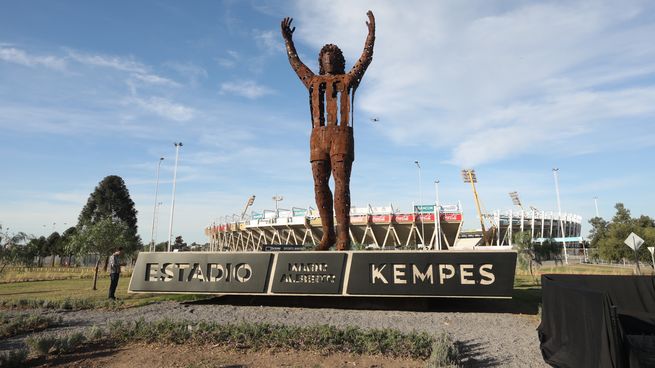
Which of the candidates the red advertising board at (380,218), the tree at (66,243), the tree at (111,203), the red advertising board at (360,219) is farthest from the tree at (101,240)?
the tree at (111,203)

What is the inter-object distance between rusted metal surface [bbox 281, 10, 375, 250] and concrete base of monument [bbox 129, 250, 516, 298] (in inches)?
66.4

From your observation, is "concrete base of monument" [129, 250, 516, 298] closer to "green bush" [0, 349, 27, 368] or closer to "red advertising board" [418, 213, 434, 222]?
"green bush" [0, 349, 27, 368]

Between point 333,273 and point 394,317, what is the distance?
230cm

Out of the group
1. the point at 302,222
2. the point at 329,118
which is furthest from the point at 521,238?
the point at 302,222

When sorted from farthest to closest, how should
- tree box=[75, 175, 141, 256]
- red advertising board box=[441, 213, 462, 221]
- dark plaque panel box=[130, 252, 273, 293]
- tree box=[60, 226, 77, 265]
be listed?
tree box=[75, 175, 141, 256], red advertising board box=[441, 213, 462, 221], tree box=[60, 226, 77, 265], dark plaque panel box=[130, 252, 273, 293]

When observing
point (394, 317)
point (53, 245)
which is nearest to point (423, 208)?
point (394, 317)

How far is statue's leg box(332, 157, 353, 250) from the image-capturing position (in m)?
13.5

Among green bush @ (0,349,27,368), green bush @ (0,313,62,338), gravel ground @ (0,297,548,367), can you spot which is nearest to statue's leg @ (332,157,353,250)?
gravel ground @ (0,297,548,367)

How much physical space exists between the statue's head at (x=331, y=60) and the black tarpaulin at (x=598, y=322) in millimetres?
10486

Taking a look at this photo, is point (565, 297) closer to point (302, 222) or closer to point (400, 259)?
point (400, 259)

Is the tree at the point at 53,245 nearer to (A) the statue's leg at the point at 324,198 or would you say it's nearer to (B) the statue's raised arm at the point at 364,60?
(A) the statue's leg at the point at 324,198

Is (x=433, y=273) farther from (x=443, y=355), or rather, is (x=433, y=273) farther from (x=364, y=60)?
(x=364, y=60)

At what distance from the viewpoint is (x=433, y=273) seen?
11.4 metres

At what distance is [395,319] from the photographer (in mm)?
10602
